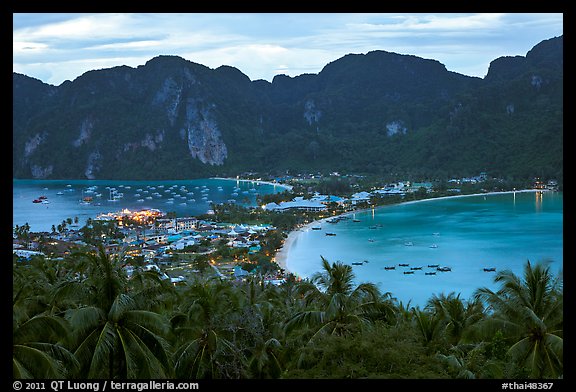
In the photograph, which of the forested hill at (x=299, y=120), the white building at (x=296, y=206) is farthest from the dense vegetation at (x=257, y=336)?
the forested hill at (x=299, y=120)

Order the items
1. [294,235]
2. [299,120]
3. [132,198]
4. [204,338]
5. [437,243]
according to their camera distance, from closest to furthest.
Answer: [204,338], [437,243], [294,235], [132,198], [299,120]

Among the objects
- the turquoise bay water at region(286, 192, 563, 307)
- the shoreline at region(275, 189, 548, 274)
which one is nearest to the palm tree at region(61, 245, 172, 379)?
the turquoise bay water at region(286, 192, 563, 307)

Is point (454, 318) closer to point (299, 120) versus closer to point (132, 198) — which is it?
point (132, 198)

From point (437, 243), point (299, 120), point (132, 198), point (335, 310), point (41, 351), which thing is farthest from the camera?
point (299, 120)

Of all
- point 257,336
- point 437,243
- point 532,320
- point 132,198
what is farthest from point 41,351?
point 132,198

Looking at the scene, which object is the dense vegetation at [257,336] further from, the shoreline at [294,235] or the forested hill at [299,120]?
the forested hill at [299,120]

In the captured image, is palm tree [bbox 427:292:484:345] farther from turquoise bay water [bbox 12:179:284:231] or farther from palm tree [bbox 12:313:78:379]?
turquoise bay water [bbox 12:179:284:231]

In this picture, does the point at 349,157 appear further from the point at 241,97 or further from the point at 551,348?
the point at 551,348
